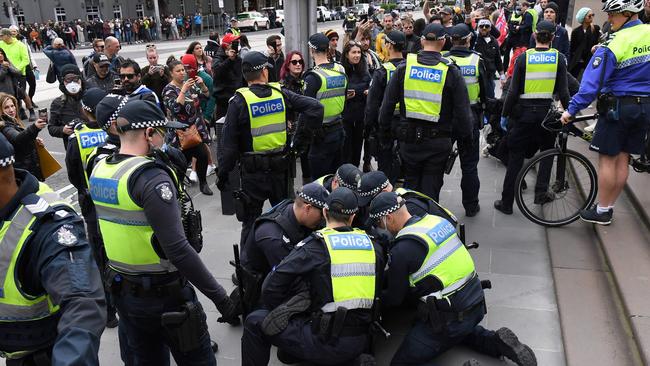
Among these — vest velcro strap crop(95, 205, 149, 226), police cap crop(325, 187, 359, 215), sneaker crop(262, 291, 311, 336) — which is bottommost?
sneaker crop(262, 291, 311, 336)

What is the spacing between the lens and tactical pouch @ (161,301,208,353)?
2.93 meters

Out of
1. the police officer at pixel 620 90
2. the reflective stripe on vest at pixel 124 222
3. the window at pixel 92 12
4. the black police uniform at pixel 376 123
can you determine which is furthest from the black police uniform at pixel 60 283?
the window at pixel 92 12

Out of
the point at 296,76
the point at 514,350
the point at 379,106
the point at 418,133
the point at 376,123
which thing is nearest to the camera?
the point at 514,350

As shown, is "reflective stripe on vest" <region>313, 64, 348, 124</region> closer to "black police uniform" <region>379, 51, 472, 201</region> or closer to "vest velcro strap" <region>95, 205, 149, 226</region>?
"black police uniform" <region>379, 51, 472, 201</region>

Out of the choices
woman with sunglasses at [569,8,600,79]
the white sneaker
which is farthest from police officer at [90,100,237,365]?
woman with sunglasses at [569,8,600,79]

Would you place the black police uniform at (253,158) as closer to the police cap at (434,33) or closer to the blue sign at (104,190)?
the police cap at (434,33)

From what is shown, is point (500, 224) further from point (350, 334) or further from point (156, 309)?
point (156, 309)

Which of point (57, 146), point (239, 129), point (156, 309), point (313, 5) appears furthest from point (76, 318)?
point (57, 146)

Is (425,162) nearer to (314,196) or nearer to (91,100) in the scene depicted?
(314,196)

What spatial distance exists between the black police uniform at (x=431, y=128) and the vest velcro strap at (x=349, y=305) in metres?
2.25

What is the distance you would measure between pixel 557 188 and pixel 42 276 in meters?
5.01

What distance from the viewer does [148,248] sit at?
2957 mm

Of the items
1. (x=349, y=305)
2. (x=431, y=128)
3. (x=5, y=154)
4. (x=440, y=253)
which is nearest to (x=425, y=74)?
(x=431, y=128)

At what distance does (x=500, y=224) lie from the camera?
6020 millimetres
